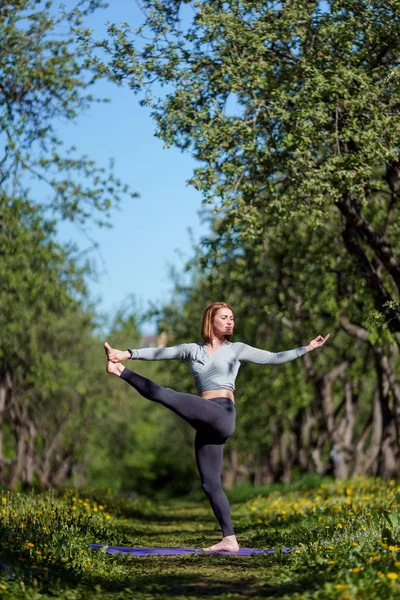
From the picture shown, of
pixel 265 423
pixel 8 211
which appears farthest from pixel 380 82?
pixel 265 423

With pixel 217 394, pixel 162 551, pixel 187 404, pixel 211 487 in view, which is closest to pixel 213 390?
pixel 217 394

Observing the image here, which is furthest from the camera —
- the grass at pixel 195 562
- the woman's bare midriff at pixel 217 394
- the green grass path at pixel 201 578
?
the woman's bare midriff at pixel 217 394

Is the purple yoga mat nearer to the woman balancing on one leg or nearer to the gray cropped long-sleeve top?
the woman balancing on one leg

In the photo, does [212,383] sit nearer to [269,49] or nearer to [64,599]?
[64,599]

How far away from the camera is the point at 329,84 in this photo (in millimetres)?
11969

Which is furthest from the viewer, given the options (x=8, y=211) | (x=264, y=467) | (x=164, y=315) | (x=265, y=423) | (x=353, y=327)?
(x=264, y=467)

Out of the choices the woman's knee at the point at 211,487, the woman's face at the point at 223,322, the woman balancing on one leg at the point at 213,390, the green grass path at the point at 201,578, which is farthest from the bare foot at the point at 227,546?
the woman's face at the point at 223,322

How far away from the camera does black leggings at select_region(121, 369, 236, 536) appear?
866 cm

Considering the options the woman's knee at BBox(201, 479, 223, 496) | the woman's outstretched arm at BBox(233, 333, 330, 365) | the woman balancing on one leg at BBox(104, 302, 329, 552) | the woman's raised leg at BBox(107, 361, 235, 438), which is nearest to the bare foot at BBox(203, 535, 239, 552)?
the woman balancing on one leg at BBox(104, 302, 329, 552)

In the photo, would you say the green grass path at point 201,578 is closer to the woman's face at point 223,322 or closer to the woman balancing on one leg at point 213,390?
the woman balancing on one leg at point 213,390

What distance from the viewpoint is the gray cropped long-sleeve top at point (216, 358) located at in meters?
9.09

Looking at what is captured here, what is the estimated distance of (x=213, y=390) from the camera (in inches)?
358

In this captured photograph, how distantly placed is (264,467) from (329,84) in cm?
3553

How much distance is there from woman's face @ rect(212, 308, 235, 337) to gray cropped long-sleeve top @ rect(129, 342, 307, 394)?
0.16 metres
